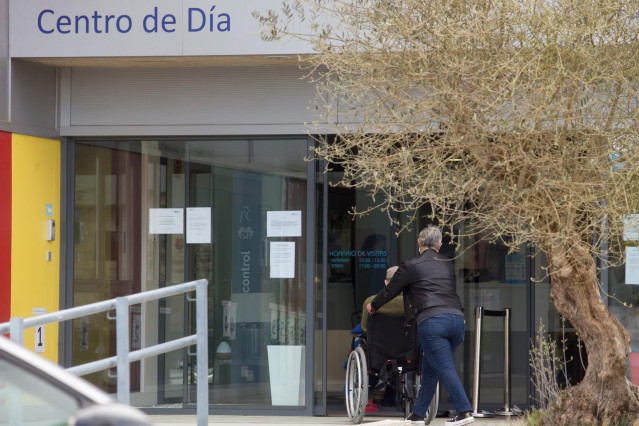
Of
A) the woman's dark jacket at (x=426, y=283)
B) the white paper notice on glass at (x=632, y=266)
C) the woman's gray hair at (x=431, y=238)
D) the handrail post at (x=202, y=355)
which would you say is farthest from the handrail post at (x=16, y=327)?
the white paper notice on glass at (x=632, y=266)

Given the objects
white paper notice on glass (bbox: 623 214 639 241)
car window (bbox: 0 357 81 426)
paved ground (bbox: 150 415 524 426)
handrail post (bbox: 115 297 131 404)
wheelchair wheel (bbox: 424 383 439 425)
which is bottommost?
paved ground (bbox: 150 415 524 426)

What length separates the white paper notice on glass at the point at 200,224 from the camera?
9.37 m

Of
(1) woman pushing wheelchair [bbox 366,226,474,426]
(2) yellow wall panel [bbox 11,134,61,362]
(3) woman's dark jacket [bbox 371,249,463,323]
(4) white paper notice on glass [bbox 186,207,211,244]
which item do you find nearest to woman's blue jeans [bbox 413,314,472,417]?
(1) woman pushing wheelchair [bbox 366,226,474,426]

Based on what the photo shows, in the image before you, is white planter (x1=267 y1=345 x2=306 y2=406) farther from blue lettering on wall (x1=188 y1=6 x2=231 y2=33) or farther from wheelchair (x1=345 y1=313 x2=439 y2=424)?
blue lettering on wall (x1=188 y1=6 x2=231 y2=33)

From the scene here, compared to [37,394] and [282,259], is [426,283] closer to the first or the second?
[282,259]

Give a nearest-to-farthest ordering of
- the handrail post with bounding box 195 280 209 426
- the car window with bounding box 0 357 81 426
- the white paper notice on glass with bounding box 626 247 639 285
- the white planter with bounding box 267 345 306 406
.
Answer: the car window with bounding box 0 357 81 426 → the handrail post with bounding box 195 280 209 426 → the white paper notice on glass with bounding box 626 247 639 285 → the white planter with bounding box 267 345 306 406

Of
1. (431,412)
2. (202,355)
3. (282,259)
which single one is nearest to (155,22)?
(282,259)

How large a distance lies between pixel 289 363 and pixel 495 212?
13.1 ft

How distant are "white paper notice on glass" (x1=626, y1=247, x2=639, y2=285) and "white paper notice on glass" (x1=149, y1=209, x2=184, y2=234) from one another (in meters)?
4.40

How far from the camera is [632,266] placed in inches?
340

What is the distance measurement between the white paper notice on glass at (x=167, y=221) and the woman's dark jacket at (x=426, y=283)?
272 centimetres

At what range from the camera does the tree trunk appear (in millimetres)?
6258

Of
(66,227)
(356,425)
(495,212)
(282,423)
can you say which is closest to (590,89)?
(495,212)

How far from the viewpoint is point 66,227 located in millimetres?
9516
